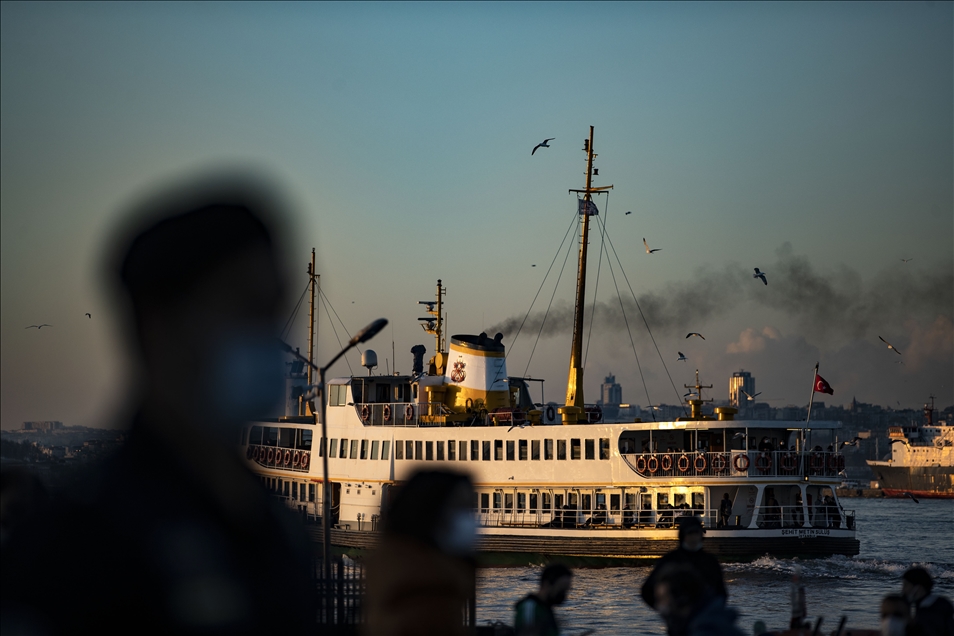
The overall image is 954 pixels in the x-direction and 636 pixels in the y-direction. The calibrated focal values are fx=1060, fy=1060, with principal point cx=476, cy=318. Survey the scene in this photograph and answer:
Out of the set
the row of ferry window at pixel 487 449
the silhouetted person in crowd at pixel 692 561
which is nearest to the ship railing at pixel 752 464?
the row of ferry window at pixel 487 449

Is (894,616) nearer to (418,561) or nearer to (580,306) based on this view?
(418,561)

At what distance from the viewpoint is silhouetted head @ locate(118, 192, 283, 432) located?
203cm

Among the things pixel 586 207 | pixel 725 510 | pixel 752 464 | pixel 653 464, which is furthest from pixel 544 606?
pixel 586 207

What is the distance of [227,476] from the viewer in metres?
2.01

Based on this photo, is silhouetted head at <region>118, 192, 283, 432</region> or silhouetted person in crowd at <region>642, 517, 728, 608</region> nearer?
silhouetted head at <region>118, 192, 283, 432</region>

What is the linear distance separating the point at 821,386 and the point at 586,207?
12466 millimetres

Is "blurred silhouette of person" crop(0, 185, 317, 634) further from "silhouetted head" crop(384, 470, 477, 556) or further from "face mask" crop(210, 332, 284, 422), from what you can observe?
"silhouetted head" crop(384, 470, 477, 556)

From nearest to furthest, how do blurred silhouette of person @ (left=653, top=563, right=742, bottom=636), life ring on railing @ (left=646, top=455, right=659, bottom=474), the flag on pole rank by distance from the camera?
blurred silhouette of person @ (left=653, top=563, right=742, bottom=636) < life ring on railing @ (left=646, top=455, right=659, bottom=474) < the flag on pole

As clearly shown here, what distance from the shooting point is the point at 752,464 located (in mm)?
36469

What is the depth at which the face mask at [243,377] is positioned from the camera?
2023mm

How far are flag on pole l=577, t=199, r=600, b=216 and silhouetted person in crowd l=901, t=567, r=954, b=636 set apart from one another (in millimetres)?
35965

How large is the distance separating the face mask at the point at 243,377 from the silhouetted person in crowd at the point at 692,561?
4.57 meters

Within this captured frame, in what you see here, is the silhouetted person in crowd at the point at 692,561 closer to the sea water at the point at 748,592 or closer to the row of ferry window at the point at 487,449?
the sea water at the point at 748,592

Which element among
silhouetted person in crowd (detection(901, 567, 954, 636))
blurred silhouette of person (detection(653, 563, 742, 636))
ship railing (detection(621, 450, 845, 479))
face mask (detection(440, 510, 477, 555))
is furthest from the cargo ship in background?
face mask (detection(440, 510, 477, 555))
